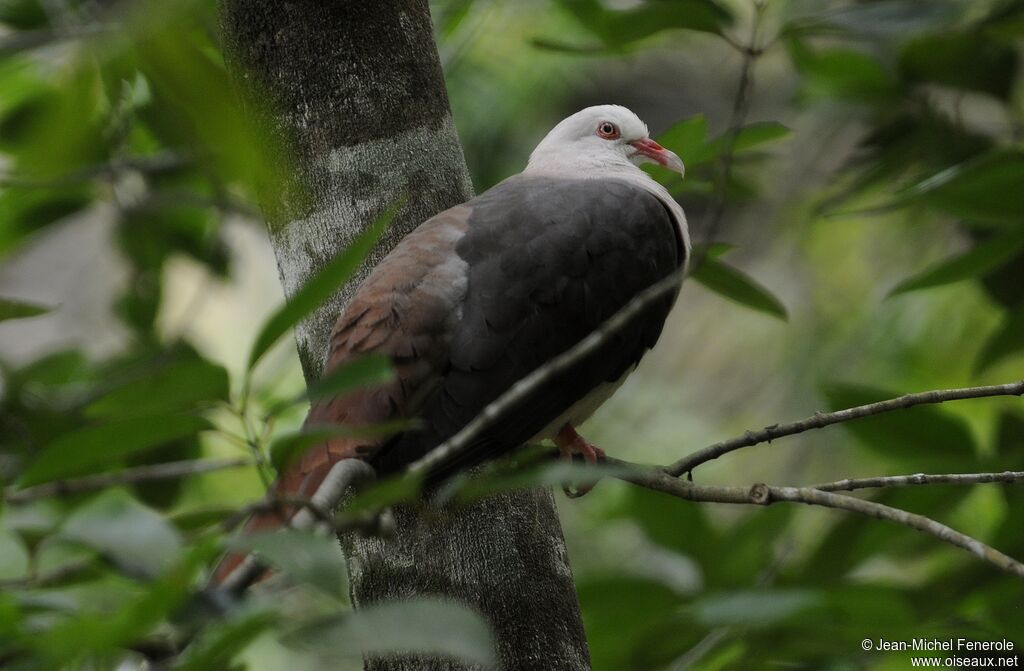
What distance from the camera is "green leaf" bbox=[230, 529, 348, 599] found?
30.0 inches

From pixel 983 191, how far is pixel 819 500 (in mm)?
819

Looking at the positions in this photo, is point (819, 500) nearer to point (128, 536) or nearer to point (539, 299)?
point (539, 299)

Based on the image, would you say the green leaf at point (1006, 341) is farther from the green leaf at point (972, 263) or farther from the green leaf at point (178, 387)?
the green leaf at point (178, 387)

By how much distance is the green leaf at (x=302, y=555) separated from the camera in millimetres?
762

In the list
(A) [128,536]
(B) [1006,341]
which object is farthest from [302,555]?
(B) [1006,341]

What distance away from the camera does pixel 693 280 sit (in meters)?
2.70

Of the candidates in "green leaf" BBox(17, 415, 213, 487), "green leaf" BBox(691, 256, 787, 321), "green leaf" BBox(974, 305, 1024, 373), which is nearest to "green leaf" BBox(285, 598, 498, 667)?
"green leaf" BBox(17, 415, 213, 487)

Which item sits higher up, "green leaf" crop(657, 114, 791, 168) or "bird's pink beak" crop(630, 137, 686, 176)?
"bird's pink beak" crop(630, 137, 686, 176)

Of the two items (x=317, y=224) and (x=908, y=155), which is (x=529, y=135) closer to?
(x=908, y=155)

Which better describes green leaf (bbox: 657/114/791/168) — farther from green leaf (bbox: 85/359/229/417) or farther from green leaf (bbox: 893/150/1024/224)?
green leaf (bbox: 85/359/229/417)

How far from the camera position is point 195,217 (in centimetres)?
287

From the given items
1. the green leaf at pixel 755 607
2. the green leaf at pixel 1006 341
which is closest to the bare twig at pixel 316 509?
the green leaf at pixel 755 607

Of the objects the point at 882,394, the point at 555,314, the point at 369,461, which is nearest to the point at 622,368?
the point at 555,314

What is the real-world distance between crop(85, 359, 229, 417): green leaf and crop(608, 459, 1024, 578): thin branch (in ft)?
1.54
